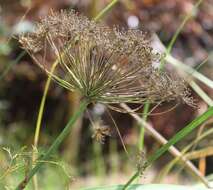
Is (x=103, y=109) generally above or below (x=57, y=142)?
above

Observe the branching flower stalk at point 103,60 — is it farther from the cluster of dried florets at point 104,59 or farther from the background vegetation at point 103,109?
the background vegetation at point 103,109

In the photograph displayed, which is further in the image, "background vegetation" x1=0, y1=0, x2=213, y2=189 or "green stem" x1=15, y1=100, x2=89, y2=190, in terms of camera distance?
"background vegetation" x1=0, y1=0, x2=213, y2=189

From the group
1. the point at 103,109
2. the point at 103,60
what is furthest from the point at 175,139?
the point at 103,109

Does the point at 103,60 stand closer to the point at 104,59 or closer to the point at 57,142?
the point at 104,59

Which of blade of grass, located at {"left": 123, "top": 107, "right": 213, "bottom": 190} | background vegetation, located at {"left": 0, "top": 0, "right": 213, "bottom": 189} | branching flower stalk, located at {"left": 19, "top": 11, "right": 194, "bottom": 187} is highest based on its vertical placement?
background vegetation, located at {"left": 0, "top": 0, "right": 213, "bottom": 189}

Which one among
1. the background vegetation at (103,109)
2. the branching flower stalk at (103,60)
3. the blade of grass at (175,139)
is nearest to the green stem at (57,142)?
the branching flower stalk at (103,60)

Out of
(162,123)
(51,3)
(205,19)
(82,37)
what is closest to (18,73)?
(51,3)

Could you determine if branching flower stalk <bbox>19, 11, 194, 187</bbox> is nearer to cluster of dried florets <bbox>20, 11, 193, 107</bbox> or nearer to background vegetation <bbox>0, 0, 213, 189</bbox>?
cluster of dried florets <bbox>20, 11, 193, 107</bbox>

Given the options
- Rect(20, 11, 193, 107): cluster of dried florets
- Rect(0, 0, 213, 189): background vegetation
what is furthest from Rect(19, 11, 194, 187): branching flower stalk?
Rect(0, 0, 213, 189): background vegetation

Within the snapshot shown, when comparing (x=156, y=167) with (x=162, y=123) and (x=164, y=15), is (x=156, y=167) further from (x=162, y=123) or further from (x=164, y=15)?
(x=164, y=15)
